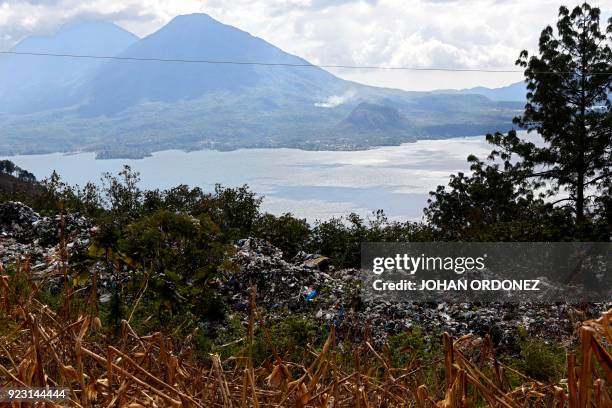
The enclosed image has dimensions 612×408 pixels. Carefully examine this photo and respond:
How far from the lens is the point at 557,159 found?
524 inches

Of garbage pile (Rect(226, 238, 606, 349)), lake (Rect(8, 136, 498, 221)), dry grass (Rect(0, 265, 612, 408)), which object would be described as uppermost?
dry grass (Rect(0, 265, 612, 408))

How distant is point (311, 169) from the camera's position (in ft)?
394

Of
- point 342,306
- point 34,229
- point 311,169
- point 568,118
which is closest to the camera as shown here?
point 342,306

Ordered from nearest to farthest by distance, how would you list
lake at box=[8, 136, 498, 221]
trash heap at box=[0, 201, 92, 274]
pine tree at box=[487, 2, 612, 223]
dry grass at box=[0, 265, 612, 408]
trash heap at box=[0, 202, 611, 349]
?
1. dry grass at box=[0, 265, 612, 408]
2. trash heap at box=[0, 202, 611, 349]
3. trash heap at box=[0, 201, 92, 274]
4. pine tree at box=[487, 2, 612, 223]
5. lake at box=[8, 136, 498, 221]

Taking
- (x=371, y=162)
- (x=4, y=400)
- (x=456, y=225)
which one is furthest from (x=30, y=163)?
(x=4, y=400)

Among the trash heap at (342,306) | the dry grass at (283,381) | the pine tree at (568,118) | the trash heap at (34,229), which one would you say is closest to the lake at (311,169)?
the pine tree at (568,118)

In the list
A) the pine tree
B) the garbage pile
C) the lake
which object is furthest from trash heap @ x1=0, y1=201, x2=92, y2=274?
the lake

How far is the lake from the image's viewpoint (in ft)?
282

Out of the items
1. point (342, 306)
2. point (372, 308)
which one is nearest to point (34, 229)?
point (342, 306)

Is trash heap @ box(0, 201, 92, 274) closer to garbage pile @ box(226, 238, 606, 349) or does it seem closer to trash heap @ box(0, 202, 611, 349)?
trash heap @ box(0, 202, 611, 349)

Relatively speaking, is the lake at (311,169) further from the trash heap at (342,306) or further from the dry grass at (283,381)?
the dry grass at (283,381)

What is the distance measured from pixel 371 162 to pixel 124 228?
393ft

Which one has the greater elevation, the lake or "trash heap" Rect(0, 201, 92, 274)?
"trash heap" Rect(0, 201, 92, 274)

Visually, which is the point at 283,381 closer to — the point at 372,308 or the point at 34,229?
the point at 372,308
